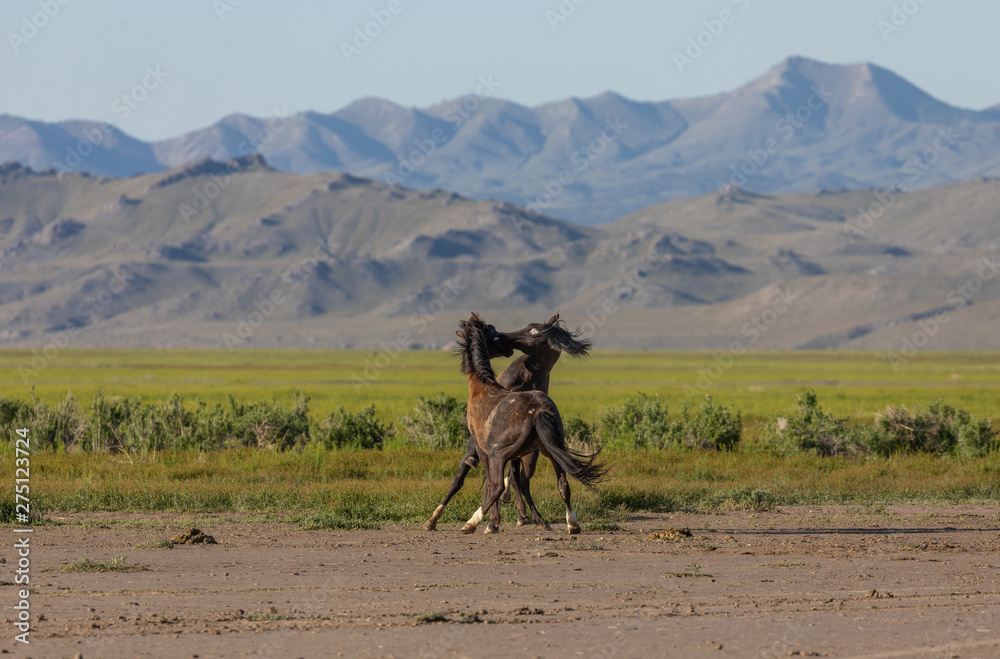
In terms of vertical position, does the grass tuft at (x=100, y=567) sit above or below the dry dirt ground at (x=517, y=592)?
above

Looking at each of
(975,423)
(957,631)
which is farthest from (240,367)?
(957,631)

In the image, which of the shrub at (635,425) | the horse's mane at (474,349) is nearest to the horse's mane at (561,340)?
the horse's mane at (474,349)

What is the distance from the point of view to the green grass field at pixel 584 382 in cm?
5469

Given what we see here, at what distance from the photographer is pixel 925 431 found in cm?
2559

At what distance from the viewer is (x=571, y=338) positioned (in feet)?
48.0

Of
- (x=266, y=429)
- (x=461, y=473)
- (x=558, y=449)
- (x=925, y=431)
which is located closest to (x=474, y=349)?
(x=461, y=473)

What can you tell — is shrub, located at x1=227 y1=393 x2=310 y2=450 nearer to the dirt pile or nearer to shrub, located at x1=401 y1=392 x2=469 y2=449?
shrub, located at x1=401 y1=392 x2=469 y2=449

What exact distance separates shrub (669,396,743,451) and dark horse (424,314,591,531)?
10.6m

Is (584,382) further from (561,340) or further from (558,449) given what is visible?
(558,449)

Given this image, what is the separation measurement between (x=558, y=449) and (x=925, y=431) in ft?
48.6

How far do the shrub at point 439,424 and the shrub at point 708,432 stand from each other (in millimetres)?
4352

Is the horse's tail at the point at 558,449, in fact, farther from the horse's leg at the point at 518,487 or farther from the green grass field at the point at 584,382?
the green grass field at the point at 584,382

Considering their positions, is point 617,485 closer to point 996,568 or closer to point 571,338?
point 571,338

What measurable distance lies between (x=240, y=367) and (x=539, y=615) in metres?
98.7
